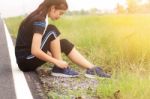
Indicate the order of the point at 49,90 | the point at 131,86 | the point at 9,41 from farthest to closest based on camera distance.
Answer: the point at 9,41 < the point at 49,90 < the point at 131,86

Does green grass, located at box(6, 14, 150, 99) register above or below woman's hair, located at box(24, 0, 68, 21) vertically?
below

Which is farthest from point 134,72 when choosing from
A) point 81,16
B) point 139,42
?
point 81,16

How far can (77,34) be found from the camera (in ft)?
9.85

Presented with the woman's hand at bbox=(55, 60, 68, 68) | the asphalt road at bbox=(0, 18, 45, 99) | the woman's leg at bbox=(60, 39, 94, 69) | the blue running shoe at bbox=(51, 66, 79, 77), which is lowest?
the asphalt road at bbox=(0, 18, 45, 99)

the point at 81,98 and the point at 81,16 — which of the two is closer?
the point at 81,98

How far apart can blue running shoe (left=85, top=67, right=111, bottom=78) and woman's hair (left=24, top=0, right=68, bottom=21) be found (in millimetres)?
360

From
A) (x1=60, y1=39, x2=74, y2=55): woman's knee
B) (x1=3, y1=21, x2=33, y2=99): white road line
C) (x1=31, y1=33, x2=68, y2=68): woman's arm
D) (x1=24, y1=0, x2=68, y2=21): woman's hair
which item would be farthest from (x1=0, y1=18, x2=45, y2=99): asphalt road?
(x1=24, y1=0, x2=68, y2=21): woman's hair

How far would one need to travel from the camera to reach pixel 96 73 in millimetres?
2912

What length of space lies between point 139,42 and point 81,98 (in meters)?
0.38

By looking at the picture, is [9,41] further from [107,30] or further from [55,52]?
[107,30]

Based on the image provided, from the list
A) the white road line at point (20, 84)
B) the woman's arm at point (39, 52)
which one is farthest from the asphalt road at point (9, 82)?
the woman's arm at point (39, 52)

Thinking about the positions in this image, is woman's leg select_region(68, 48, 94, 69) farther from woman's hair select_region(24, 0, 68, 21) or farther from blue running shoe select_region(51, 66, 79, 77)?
woman's hair select_region(24, 0, 68, 21)

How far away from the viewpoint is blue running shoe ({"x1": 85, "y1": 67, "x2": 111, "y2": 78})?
9.43 feet

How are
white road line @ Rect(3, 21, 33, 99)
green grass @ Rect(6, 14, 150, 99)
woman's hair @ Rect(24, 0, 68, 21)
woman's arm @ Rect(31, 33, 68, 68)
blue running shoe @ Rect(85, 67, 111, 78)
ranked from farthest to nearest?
woman's arm @ Rect(31, 33, 68, 68) → woman's hair @ Rect(24, 0, 68, 21) → blue running shoe @ Rect(85, 67, 111, 78) → white road line @ Rect(3, 21, 33, 99) → green grass @ Rect(6, 14, 150, 99)
